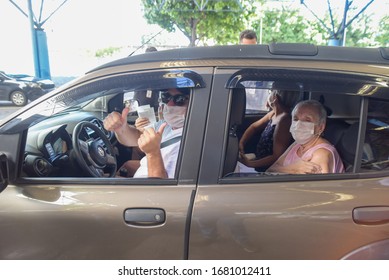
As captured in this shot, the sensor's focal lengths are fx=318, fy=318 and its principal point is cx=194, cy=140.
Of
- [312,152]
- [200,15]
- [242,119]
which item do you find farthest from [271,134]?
[200,15]

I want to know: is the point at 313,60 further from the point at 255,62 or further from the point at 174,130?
the point at 174,130

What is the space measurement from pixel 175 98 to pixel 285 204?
873 mm

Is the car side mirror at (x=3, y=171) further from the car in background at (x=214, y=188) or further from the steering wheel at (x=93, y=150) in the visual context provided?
the steering wheel at (x=93, y=150)

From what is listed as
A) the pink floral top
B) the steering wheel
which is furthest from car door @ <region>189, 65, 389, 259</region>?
the steering wheel

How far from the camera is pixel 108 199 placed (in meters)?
1.51

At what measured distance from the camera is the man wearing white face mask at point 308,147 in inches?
67.6

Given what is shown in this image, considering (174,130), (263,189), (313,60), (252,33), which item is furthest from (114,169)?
(252,33)

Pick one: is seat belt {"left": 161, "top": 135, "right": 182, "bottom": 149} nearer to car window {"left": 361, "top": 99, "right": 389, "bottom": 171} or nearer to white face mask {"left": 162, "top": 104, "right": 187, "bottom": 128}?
white face mask {"left": 162, "top": 104, "right": 187, "bottom": 128}

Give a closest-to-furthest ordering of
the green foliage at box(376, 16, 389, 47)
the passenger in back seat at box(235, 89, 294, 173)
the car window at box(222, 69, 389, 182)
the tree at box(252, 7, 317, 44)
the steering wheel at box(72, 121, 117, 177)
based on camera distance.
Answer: the car window at box(222, 69, 389, 182)
the steering wheel at box(72, 121, 117, 177)
the passenger in back seat at box(235, 89, 294, 173)
the green foliage at box(376, 16, 389, 47)
the tree at box(252, 7, 317, 44)

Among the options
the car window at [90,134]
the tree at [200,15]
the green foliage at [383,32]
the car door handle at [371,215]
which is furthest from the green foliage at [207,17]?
the car door handle at [371,215]

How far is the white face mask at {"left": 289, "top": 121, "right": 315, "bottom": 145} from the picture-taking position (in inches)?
73.3

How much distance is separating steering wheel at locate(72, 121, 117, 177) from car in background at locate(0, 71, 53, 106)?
31.9ft
